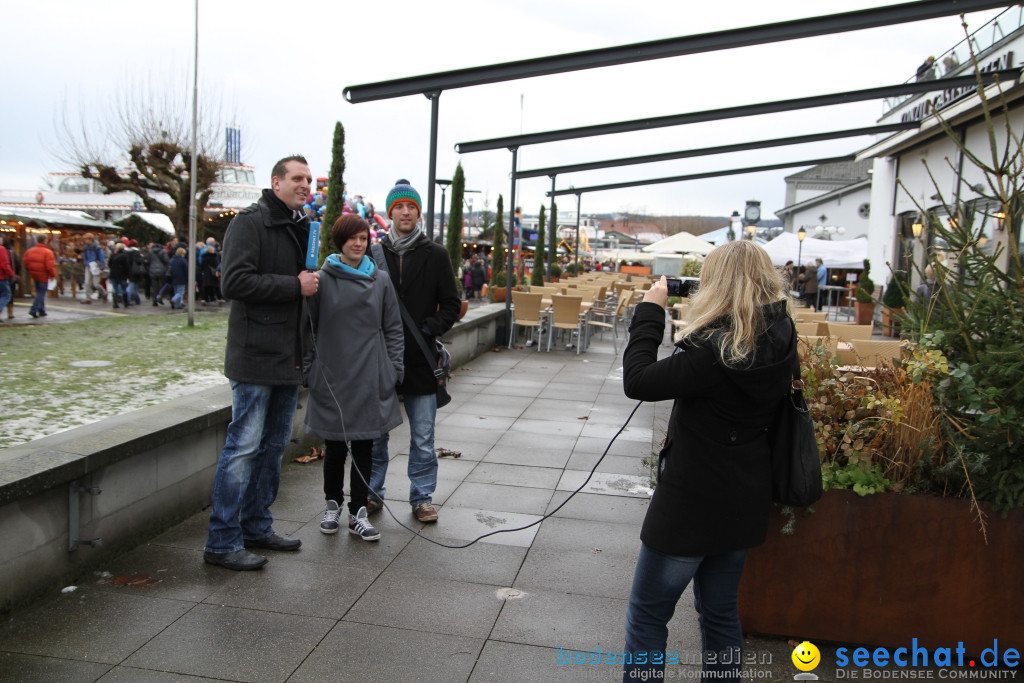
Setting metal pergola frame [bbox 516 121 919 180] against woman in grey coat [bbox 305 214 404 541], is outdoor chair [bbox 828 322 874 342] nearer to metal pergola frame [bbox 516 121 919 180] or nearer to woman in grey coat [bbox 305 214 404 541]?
metal pergola frame [bbox 516 121 919 180]

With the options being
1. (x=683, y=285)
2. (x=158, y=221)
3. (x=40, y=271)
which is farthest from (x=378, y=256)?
(x=158, y=221)

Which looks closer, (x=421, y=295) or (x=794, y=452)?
(x=794, y=452)

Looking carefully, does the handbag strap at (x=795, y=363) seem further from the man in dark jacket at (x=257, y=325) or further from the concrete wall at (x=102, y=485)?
the concrete wall at (x=102, y=485)

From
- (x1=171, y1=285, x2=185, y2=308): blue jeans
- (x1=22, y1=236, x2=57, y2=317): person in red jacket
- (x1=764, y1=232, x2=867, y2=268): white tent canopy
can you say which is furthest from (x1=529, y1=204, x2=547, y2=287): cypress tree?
(x1=22, y1=236, x2=57, y2=317): person in red jacket

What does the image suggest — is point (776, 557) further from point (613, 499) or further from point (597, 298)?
point (597, 298)

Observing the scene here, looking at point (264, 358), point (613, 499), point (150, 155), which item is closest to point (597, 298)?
point (613, 499)

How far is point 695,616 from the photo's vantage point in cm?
363

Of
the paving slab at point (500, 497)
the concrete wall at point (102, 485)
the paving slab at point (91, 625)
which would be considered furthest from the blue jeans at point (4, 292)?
the paving slab at point (91, 625)

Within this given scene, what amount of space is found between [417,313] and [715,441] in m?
2.52

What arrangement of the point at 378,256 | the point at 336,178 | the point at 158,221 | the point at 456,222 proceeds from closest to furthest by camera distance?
1. the point at 378,256
2. the point at 456,222
3. the point at 336,178
4. the point at 158,221

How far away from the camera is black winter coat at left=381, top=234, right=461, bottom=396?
15.2ft

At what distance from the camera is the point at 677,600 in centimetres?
260

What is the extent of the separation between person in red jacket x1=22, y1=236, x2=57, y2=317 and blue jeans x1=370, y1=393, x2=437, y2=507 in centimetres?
1474

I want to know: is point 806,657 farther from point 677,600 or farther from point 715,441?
point 715,441
